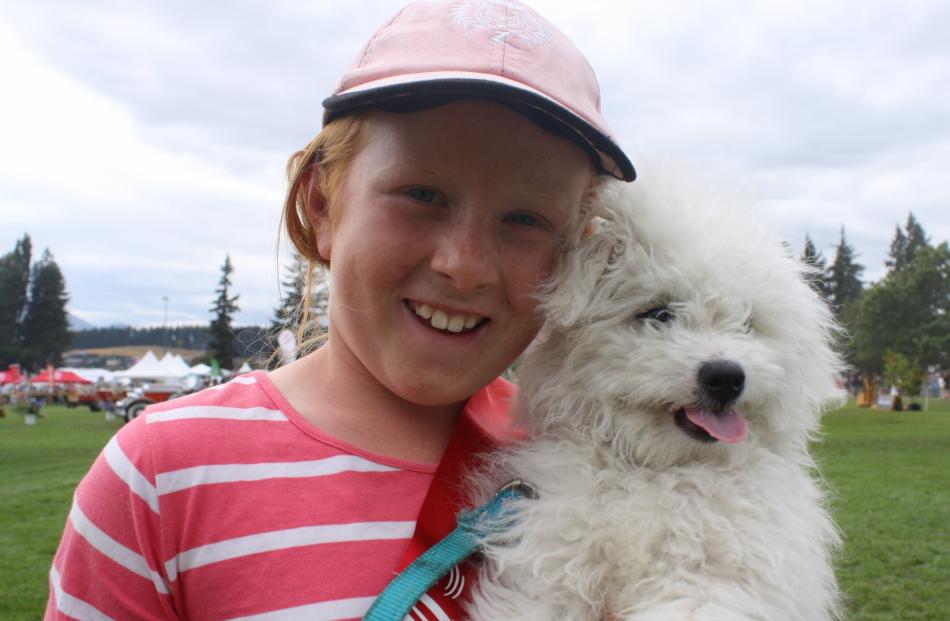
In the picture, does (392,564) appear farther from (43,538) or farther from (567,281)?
(43,538)

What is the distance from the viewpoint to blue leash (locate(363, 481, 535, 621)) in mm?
1478

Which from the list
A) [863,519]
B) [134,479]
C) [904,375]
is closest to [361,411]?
[134,479]

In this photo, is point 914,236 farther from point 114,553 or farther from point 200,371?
point 114,553

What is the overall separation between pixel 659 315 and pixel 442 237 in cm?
69

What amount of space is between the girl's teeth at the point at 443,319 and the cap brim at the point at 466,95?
18.2 inches

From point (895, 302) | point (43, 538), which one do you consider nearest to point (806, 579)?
point (43, 538)

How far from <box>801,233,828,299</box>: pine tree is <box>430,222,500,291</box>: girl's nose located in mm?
1141

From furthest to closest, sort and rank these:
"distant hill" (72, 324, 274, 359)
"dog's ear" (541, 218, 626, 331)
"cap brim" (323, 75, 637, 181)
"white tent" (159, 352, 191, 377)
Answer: "distant hill" (72, 324, 274, 359), "white tent" (159, 352, 191, 377), "dog's ear" (541, 218, 626, 331), "cap brim" (323, 75, 637, 181)

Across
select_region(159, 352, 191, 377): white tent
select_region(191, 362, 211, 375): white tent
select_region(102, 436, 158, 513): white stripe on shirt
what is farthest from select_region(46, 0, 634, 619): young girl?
select_region(159, 352, 191, 377): white tent


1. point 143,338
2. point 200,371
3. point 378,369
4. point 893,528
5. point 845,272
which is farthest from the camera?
point 143,338

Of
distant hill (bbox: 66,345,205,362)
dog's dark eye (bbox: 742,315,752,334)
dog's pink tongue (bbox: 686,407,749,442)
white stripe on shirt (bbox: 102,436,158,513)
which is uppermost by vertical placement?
dog's dark eye (bbox: 742,315,752,334)

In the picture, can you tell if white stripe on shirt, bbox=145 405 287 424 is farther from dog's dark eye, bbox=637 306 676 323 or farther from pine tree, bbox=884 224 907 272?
pine tree, bbox=884 224 907 272

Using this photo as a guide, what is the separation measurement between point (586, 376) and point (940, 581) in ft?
24.9

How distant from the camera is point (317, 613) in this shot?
149 cm
